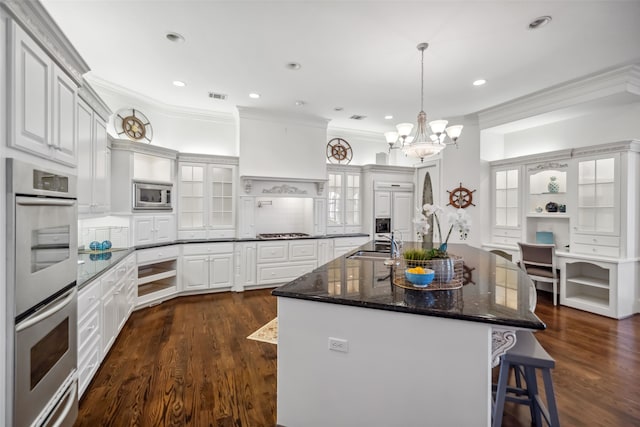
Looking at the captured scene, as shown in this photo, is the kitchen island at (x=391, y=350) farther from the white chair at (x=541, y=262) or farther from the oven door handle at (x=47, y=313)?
the white chair at (x=541, y=262)

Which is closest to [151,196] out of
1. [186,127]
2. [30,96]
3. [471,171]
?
[186,127]

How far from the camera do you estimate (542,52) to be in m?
3.26

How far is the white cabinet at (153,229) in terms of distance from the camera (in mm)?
4160

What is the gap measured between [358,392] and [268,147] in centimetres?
437

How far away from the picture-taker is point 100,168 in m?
3.18

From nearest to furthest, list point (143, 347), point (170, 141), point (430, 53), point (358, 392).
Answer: point (358, 392), point (143, 347), point (430, 53), point (170, 141)

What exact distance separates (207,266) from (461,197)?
4579 mm

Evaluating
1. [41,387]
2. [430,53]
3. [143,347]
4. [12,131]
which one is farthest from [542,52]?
[143,347]

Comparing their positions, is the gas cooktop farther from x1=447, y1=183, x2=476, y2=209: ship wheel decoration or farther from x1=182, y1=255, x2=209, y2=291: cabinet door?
x1=447, y1=183, x2=476, y2=209: ship wheel decoration

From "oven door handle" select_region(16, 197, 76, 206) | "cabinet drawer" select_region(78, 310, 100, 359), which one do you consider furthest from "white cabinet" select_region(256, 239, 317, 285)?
"oven door handle" select_region(16, 197, 76, 206)

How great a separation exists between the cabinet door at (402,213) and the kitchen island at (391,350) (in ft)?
14.8

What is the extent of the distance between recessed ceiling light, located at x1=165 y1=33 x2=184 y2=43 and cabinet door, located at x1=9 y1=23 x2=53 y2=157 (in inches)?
63.0

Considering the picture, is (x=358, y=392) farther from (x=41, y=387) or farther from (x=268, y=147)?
(x=268, y=147)

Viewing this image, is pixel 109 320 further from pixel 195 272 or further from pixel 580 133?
pixel 580 133
